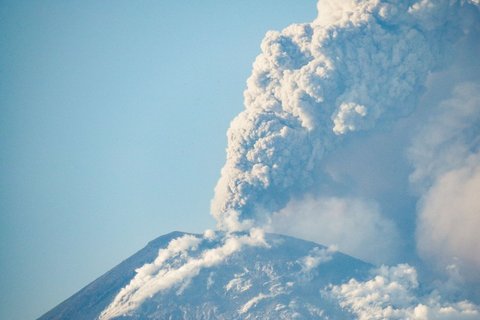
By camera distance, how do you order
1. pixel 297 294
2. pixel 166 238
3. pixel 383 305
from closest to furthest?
pixel 383 305
pixel 297 294
pixel 166 238

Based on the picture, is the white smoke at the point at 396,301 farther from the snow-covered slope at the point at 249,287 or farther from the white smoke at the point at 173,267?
the white smoke at the point at 173,267

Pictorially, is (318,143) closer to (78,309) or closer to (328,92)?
(328,92)

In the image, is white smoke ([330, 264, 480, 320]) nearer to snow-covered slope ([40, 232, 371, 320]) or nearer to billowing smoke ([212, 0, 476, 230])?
snow-covered slope ([40, 232, 371, 320])

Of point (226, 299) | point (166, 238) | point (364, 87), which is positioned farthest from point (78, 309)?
point (364, 87)

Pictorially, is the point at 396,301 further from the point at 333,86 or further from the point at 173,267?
the point at 173,267

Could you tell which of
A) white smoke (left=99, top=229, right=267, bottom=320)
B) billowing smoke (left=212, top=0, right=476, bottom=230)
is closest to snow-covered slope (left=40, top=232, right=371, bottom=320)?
white smoke (left=99, top=229, right=267, bottom=320)
